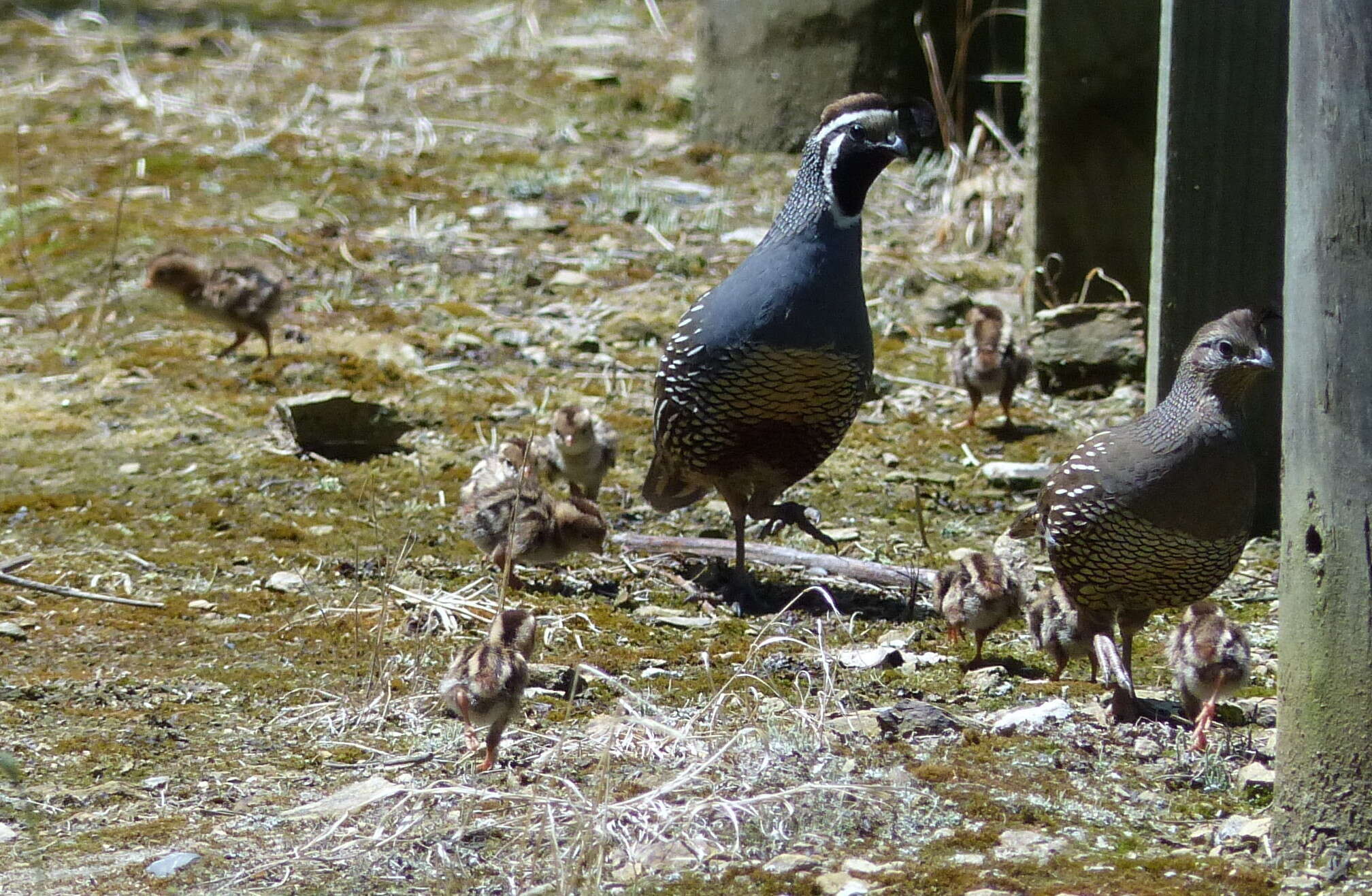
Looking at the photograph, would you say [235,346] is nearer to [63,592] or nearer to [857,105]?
[63,592]

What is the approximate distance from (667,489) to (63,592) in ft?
7.88

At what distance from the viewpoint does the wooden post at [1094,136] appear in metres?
8.84

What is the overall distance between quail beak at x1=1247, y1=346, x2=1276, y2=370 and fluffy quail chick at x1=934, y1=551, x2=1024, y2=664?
1.10 m

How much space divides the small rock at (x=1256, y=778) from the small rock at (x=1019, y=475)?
312 centimetres

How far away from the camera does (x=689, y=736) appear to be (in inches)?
186

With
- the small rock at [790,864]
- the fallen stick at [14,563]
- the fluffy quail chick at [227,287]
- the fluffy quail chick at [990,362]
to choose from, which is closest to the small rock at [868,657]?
the small rock at [790,864]

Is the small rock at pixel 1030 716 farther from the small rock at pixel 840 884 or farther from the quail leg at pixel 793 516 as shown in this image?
the quail leg at pixel 793 516

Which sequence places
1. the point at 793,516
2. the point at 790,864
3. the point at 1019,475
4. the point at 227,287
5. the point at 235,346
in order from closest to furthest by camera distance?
1. the point at 790,864
2. the point at 793,516
3. the point at 1019,475
4. the point at 227,287
5. the point at 235,346

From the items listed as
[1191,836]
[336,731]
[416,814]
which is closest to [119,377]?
[336,731]

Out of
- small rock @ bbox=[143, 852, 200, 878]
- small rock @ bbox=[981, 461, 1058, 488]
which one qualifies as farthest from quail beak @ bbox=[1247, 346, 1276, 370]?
small rock @ bbox=[143, 852, 200, 878]

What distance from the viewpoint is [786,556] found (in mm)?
6992

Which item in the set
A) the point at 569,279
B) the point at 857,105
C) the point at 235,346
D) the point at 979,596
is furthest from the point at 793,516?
the point at 235,346

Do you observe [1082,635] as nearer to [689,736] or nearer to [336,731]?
[689,736]

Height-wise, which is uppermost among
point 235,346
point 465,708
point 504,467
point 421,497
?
point 235,346
